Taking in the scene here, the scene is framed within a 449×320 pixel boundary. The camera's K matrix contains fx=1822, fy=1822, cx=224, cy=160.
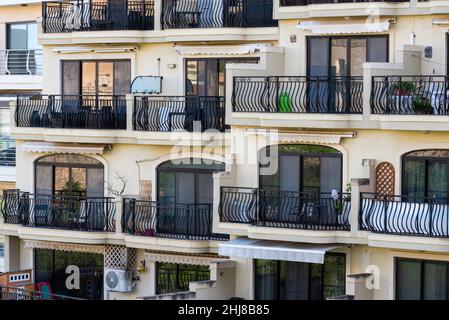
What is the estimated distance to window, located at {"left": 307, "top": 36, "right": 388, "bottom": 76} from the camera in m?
46.1

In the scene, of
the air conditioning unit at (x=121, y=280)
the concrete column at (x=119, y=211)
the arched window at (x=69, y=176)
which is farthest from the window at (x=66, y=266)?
the concrete column at (x=119, y=211)

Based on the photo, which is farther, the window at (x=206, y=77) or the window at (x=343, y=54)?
the window at (x=206, y=77)

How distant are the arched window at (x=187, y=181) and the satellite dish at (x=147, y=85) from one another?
6.66ft

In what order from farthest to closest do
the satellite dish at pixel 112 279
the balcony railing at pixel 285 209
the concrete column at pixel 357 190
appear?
the satellite dish at pixel 112 279 < the balcony railing at pixel 285 209 < the concrete column at pixel 357 190

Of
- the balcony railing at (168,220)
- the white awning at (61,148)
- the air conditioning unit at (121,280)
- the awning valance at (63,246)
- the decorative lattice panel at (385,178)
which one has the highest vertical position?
the white awning at (61,148)

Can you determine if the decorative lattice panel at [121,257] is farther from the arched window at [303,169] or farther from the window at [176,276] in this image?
the arched window at [303,169]

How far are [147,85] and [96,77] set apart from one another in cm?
234

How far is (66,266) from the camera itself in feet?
172

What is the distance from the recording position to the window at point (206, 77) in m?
49.2

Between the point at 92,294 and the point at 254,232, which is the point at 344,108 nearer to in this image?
the point at 254,232

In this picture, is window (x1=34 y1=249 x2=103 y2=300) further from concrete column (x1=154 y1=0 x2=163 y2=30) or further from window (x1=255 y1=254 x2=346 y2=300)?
concrete column (x1=154 y1=0 x2=163 y2=30)

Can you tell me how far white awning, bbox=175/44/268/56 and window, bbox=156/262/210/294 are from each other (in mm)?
5794

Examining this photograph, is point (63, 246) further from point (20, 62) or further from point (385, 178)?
point (385, 178)

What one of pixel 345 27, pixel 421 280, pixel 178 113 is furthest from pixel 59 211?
pixel 421 280
